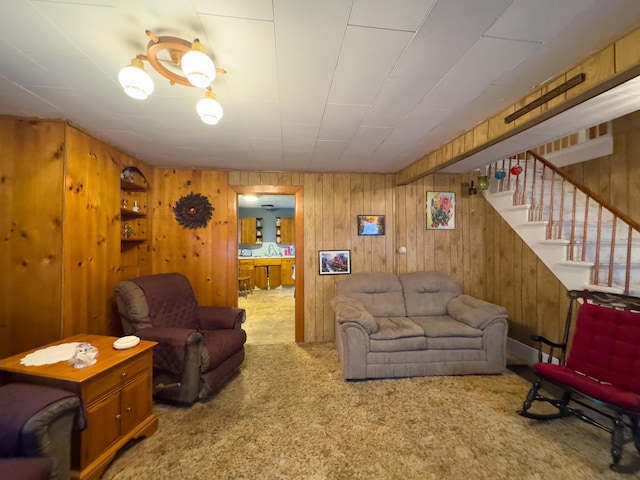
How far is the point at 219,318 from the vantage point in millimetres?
2883

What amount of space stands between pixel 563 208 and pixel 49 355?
5.06m

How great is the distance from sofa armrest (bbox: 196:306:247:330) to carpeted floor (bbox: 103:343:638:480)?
1.91 ft

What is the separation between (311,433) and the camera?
1910 mm

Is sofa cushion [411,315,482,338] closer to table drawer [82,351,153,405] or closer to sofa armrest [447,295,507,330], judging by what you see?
sofa armrest [447,295,507,330]

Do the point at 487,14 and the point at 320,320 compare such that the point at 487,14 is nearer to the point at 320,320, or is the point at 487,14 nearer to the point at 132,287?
the point at 132,287

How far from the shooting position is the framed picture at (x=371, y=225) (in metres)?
3.84

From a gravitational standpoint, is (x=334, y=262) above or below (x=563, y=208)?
below

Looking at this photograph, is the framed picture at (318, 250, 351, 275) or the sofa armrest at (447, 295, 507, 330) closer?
the sofa armrest at (447, 295, 507, 330)

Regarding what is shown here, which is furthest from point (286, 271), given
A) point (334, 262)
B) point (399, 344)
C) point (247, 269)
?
point (399, 344)

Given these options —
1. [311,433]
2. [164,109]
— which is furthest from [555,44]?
[311,433]

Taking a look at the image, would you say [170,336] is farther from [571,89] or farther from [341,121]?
[571,89]

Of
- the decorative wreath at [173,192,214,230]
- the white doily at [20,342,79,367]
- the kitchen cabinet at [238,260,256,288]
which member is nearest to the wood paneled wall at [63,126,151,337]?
the white doily at [20,342,79,367]

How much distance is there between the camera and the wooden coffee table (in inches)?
56.8

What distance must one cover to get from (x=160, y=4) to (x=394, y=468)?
2734 millimetres
